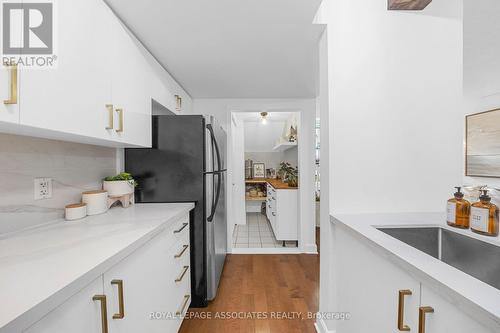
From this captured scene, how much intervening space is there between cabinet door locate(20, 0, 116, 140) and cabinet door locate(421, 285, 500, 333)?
58.3 inches

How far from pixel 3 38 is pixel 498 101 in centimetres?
204

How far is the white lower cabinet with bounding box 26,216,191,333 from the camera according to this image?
0.69 metres

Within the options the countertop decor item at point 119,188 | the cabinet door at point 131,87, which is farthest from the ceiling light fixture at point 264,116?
the countertop decor item at point 119,188

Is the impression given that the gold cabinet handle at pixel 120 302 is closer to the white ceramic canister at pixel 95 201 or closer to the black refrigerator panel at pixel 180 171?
the white ceramic canister at pixel 95 201

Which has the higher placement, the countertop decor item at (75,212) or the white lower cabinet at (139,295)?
the countertop decor item at (75,212)

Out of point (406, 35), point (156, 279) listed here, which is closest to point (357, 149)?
point (406, 35)

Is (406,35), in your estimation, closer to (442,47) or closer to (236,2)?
(442,47)

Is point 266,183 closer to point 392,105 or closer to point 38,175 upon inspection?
point 392,105

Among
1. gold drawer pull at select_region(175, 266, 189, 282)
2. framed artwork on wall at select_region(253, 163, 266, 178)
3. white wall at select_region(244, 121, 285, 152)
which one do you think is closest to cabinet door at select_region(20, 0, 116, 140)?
gold drawer pull at select_region(175, 266, 189, 282)

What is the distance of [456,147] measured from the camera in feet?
4.84

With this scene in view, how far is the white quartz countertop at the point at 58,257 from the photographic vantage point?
21.3 inches

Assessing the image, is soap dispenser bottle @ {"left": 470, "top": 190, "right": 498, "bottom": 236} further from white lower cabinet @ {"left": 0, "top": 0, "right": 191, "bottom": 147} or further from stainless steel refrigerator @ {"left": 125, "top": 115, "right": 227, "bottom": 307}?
white lower cabinet @ {"left": 0, "top": 0, "right": 191, "bottom": 147}

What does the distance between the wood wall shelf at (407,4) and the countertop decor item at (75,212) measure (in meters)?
2.20

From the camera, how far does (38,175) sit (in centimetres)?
121
